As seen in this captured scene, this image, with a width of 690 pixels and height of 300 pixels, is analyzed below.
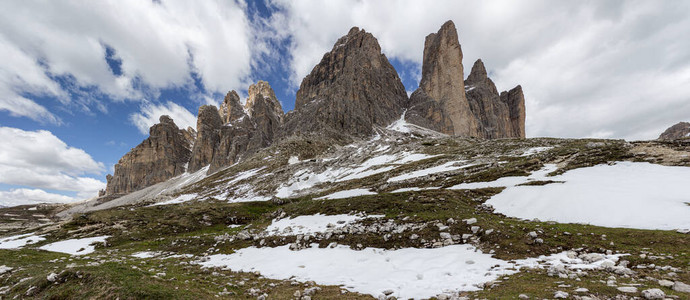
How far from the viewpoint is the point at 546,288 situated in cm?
723

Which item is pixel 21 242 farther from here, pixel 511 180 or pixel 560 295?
pixel 511 180

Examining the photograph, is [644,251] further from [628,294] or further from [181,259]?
[181,259]

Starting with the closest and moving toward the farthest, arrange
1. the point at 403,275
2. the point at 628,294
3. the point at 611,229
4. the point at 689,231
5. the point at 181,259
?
the point at 628,294 < the point at 403,275 < the point at 689,231 < the point at 611,229 < the point at 181,259

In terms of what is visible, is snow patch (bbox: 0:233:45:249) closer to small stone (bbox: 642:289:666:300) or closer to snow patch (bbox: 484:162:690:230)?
small stone (bbox: 642:289:666:300)

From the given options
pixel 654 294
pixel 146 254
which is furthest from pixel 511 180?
pixel 146 254

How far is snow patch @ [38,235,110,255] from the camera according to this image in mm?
23688

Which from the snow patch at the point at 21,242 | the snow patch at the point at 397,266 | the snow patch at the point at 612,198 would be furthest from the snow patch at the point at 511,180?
the snow patch at the point at 21,242

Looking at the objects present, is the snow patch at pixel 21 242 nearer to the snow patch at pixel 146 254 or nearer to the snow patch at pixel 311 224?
the snow patch at pixel 146 254

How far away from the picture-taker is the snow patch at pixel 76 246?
23.7 m

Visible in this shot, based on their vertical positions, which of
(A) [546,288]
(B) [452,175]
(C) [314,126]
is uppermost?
(C) [314,126]

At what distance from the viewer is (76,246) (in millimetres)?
24891

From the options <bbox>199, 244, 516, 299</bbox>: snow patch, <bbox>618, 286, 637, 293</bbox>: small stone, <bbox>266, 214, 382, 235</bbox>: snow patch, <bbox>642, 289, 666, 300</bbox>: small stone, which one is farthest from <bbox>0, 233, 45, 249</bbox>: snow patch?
<bbox>642, 289, 666, 300</bbox>: small stone

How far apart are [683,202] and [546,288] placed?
1541 centimetres

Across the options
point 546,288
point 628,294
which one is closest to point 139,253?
point 546,288
